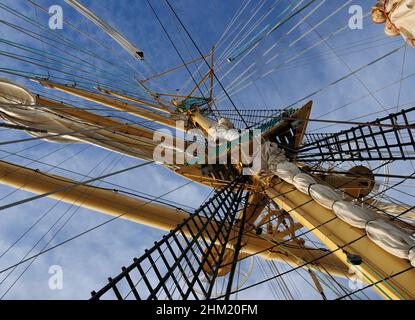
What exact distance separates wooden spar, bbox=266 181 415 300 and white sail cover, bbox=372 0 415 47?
2.00 metres

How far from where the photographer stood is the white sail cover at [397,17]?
7.12ft

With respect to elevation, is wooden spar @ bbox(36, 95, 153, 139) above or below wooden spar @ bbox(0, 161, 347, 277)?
above

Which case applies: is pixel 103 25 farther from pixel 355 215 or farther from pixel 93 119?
pixel 355 215

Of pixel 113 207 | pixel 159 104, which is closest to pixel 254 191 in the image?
pixel 113 207

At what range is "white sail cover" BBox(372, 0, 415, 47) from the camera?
2.17 m

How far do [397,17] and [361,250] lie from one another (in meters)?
2.27

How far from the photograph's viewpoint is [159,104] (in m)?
13.2

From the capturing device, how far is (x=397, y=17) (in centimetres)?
229

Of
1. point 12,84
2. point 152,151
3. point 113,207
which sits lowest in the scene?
point 113,207

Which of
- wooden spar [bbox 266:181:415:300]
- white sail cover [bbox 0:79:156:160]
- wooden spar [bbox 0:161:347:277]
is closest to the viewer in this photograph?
wooden spar [bbox 266:181:415:300]

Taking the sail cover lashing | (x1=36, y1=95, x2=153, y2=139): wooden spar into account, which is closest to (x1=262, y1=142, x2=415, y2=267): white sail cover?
(x1=36, y1=95, x2=153, y2=139): wooden spar

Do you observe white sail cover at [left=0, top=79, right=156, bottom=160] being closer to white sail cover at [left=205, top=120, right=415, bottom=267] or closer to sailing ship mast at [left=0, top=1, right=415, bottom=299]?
sailing ship mast at [left=0, top=1, right=415, bottom=299]

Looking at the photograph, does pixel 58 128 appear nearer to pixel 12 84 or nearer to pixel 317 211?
pixel 12 84
